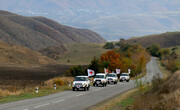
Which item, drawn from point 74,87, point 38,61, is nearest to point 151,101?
point 74,87

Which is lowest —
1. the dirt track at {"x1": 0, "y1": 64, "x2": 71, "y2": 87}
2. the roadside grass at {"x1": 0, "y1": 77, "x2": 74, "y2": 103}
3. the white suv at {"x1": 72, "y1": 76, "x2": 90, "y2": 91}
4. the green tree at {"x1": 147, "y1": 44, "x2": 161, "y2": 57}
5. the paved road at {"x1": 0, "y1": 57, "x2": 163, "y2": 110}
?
the paved road at {"x1": 0, "y1": 57, "x2": 163, "y2": 110}

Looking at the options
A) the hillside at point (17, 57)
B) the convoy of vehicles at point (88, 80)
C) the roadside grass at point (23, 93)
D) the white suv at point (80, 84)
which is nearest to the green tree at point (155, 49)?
the hillside at point (17, 57)

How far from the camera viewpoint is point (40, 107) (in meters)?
20.0

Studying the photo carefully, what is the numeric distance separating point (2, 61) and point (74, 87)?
238 ft

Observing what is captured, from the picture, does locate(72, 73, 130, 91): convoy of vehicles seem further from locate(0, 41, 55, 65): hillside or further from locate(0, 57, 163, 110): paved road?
locate(0, 41, 55, 65): hillside

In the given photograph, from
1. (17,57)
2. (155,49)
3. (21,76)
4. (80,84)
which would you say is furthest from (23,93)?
(155,49)

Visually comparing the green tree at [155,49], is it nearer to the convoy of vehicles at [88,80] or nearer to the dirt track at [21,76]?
the dirt track at [21,76]

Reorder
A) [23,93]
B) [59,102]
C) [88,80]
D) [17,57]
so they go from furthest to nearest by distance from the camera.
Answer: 1. [17,57]
2. [88,80]
3. [23,93]
4. [59,102]

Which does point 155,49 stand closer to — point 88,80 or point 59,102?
point 88,80

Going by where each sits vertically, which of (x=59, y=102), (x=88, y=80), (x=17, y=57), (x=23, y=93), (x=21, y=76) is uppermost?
(x=17, y=57)

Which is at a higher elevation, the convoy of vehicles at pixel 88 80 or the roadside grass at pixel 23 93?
the convoy of vehicles at pixel 88 80

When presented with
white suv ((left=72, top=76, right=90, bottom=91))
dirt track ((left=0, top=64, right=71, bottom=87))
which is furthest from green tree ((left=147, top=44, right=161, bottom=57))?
white suv ((left=72, top=76, right=90, bottom=91))

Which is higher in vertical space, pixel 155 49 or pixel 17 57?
pixel 155 49

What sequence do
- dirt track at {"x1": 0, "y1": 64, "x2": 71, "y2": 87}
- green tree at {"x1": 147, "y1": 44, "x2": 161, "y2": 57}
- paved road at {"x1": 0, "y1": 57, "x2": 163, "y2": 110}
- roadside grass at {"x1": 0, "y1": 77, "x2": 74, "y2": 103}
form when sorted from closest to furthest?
paved road at {"x1": 0, "y1": 57, "x2": 163, "y2": 110} < roadside grass at {"x1": 0, "y1": 77, "x2": 74, "y2": 103} < dirt track at {"x1": 0, "y1": 64, "x2": 71, "y2": 87} < green tree at {"x1": 147, "y1": 44, "x2": 161, "y2": 57}
